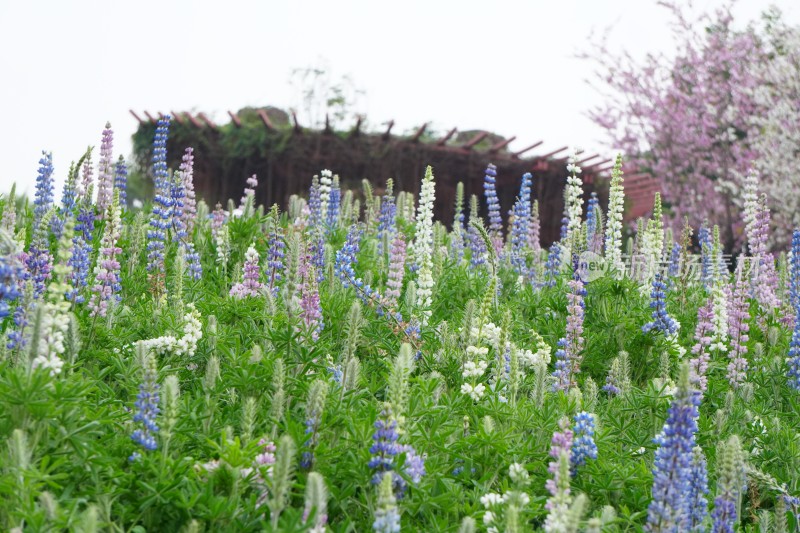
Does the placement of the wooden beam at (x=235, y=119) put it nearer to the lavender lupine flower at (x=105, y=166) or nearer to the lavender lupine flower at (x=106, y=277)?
the lavender lupine flower at (x=105, y=166)

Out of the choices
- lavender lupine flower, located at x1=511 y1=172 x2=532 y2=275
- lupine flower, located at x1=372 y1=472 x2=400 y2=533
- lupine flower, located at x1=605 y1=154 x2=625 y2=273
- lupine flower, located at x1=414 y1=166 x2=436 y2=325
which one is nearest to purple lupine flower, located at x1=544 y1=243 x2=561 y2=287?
lavender lupine flower, located at x1=511 y1=172 x2=532 y2=275

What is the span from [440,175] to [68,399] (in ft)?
48.4

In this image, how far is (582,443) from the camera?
3457 millimetres

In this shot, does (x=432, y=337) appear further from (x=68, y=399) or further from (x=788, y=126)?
(x=788, y=126)

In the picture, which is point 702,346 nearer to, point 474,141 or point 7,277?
point 7,277

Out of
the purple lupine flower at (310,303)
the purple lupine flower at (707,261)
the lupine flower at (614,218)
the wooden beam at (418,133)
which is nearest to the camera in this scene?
the purple lupine flower at (310,303)

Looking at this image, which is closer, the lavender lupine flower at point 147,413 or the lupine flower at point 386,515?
the lupine flower at point 386,515

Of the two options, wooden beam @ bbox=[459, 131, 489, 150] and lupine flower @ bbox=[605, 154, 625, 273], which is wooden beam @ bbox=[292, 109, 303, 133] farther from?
lupine flower @ bbox=[605, 154, 625, 273]

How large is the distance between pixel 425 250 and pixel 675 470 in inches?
152

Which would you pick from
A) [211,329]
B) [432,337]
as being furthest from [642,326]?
[211,329]

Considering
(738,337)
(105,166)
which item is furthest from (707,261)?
(105,166)

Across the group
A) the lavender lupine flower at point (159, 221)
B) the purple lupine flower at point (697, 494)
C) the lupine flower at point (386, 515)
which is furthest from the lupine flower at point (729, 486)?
the lavender lupine flower at point (159, 221)

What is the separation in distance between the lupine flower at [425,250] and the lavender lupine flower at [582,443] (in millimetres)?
1803

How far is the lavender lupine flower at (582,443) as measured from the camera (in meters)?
3.45
